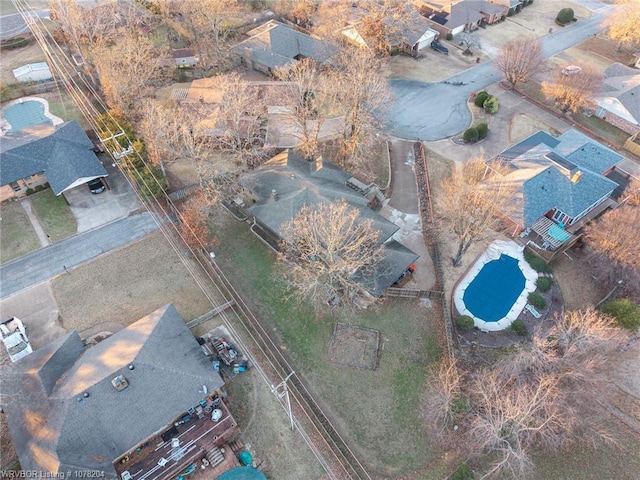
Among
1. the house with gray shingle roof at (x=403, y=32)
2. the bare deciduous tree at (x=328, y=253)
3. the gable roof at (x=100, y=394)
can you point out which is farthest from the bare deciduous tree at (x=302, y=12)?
the gable roof at (x=100, y=394)

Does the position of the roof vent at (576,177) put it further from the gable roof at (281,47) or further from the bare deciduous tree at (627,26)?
the bare deciduous tree at (627,26)

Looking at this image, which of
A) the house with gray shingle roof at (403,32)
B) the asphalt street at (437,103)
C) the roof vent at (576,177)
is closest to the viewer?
the roof vent at (576,177)

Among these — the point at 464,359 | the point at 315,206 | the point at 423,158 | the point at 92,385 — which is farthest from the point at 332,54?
the point at 92,385

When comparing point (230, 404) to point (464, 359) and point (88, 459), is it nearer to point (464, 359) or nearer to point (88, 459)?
point (88, 459)

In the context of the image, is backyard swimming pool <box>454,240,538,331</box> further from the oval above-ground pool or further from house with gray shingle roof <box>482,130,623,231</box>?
the oval above-ground pool

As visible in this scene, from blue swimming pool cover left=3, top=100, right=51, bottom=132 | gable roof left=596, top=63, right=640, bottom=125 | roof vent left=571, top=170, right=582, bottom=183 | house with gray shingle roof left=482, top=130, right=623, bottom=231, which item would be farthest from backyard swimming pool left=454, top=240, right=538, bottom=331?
blue swimming pool cover left=3, top=100, right=51, bottom=132

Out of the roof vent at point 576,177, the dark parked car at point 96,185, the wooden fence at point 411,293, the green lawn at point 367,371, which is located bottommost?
the green lawn at point 367,371
